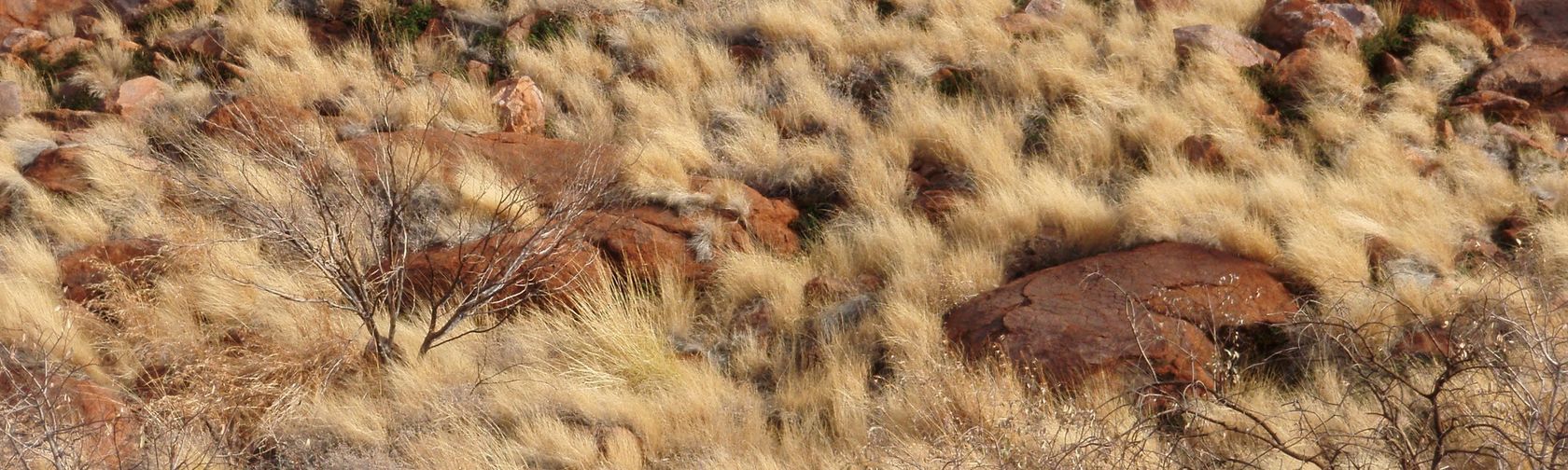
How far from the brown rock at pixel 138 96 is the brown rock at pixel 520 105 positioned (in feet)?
9.53

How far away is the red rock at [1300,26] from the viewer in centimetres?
931

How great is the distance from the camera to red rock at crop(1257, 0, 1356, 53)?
30.6ft

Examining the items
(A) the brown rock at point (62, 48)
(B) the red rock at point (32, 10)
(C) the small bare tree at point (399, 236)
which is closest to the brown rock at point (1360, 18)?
(C) the small bare tree at point (399, 236)

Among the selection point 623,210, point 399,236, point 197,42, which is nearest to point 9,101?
point 197,42

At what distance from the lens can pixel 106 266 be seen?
20.8 feet

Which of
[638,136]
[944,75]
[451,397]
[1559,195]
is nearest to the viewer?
[451,397]

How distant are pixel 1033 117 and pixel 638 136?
2.90m

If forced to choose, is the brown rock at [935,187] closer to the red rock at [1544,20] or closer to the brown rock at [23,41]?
the red rock at [1544,20]

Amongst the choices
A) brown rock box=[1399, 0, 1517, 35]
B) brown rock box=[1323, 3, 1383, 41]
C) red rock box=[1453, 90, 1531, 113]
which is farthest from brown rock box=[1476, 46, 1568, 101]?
brown rock box=[1323, 3, 1383, 41]

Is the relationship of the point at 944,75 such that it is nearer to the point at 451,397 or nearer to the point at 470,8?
A: the point at 470,8

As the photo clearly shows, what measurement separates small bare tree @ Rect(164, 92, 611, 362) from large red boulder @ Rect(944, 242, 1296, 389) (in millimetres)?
2274

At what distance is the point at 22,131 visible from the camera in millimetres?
8930

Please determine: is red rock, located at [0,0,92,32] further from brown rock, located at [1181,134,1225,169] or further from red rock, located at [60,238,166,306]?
brown rock, located at [1181,134,1225,169]

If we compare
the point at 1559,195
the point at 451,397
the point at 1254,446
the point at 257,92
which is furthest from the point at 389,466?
the point at 1559,195
